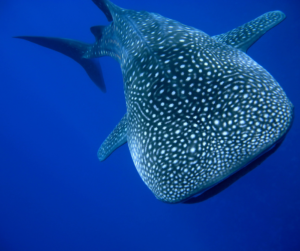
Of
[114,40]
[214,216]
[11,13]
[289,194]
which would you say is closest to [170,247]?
[214,216]

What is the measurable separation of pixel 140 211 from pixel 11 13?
24531 millimetres

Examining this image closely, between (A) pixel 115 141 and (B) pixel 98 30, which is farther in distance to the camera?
(B) pixel 98 30

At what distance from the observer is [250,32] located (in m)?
4.07

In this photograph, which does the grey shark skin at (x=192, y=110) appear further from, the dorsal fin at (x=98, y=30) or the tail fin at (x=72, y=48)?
the tail fin at (x=72, y=48)

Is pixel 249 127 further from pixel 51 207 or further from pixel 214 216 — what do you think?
pixel 51 207

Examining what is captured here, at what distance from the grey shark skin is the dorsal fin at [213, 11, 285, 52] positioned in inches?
44.3

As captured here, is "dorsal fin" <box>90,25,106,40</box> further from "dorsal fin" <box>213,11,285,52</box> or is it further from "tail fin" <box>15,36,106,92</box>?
"dorsal fin" <box>213,11,285,52</box>

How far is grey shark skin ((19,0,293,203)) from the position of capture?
1.86 m

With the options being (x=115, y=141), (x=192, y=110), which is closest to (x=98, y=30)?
(x=115, y=141)

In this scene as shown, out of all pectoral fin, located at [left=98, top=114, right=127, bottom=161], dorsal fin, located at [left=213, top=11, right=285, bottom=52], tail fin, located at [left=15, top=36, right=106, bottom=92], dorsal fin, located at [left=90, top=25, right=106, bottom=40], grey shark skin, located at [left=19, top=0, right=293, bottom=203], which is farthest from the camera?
tail fin, located at [left=15, top=36, right=106, bottom=92]

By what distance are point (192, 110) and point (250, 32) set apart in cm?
290

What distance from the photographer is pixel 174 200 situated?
1962 mm

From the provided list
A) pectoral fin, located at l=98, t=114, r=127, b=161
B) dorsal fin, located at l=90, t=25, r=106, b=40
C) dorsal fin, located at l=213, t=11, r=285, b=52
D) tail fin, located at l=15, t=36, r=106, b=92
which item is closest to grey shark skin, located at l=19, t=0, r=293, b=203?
pectoral fin, located at l=98, t=114, r=127, b=161

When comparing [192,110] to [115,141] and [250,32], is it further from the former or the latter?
[250,32]
